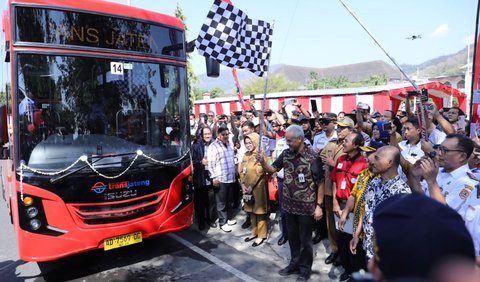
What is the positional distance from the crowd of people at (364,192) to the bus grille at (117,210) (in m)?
1.51

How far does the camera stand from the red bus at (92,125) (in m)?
3.82

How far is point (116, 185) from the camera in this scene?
4.20 metres

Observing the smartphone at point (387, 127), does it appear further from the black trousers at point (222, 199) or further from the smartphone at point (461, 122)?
the black trousers at point (222, 199)

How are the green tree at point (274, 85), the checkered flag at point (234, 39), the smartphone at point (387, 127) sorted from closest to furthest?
the checkered flag at point (234, 39) → the smartphone at point (387, 127) → the green tree at point (274, 85)

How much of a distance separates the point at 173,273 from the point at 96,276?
0.95 meters

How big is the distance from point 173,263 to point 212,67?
2774mm

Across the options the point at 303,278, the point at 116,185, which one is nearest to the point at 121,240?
the point at 116,185

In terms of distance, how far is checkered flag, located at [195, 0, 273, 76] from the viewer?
16.0 ft

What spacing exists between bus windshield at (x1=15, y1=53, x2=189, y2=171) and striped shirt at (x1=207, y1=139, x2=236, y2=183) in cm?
106

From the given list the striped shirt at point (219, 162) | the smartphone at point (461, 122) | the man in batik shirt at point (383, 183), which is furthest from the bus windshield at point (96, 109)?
the smartphone at point (461, 122)

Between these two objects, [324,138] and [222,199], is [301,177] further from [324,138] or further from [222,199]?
[222,199]

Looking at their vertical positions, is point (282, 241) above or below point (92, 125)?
below

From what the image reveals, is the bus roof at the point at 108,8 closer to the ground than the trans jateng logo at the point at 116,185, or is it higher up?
higher up

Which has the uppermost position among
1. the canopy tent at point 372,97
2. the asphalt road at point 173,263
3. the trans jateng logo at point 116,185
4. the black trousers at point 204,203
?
the canopy tent at point 372,97
